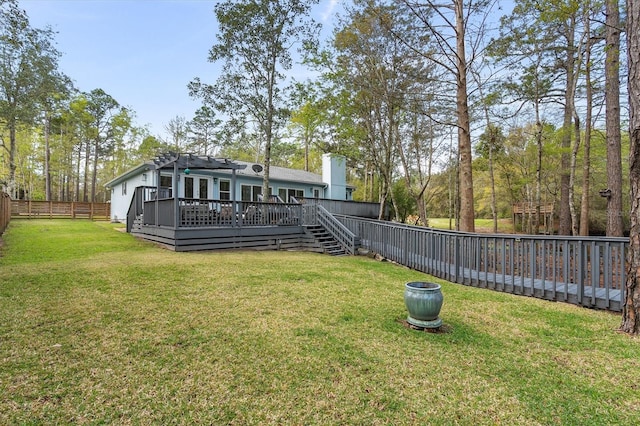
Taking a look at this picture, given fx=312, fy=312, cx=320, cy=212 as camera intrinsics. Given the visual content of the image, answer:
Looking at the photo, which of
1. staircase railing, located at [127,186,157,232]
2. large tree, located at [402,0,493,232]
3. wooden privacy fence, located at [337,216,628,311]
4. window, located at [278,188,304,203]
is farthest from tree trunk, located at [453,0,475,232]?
window, located at [278,188,304,203]

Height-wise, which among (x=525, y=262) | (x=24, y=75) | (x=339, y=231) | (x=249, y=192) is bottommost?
(x=525, y=262)

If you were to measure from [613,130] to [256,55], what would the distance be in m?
11.7

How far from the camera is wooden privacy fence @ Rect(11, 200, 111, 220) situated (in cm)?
1998

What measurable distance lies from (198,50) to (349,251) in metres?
10.4

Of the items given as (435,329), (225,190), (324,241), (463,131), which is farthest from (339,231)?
(225,190)

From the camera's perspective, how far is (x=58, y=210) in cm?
2089

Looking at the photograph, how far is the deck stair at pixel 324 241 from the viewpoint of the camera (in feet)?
34.3

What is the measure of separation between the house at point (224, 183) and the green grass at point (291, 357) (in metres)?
6.61

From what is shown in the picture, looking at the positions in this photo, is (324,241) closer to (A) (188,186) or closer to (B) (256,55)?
(A) (188,186)

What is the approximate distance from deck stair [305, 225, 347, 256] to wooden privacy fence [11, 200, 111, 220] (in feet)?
58.6

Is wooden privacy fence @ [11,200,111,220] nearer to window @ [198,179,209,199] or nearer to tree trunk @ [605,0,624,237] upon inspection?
window @ [198,179,209,199]

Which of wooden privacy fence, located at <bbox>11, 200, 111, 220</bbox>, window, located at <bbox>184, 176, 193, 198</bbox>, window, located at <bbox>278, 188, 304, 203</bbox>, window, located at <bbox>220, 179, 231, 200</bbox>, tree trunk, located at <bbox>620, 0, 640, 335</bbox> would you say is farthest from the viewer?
wooden privacy fence, located at <bbox>11, 200, 111, 220</bbox>

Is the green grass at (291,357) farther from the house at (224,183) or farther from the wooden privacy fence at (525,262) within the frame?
the house at (224,183)

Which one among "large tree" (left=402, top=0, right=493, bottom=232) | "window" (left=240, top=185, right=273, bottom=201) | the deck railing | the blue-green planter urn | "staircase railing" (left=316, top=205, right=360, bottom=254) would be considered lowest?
the blue-green planter urn
